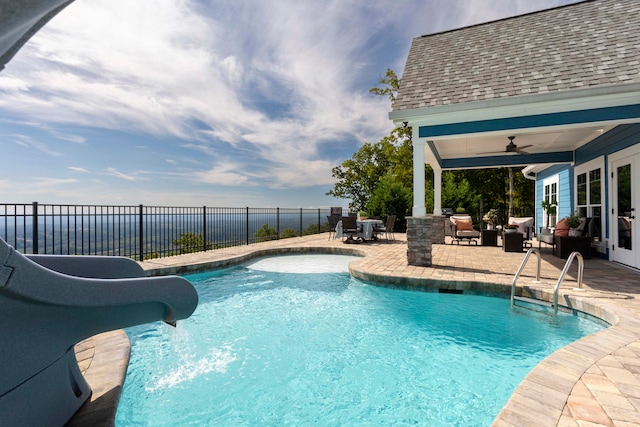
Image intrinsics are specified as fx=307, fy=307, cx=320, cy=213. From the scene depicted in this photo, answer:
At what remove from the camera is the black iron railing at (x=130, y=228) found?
5.25 m

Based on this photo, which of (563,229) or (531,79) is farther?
(563,229)

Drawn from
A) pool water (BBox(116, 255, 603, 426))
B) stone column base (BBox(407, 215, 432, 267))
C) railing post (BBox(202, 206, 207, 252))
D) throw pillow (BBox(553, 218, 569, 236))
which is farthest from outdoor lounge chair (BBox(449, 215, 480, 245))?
railing post (BBox(202, 206, 207, 252))

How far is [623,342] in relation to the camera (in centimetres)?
251

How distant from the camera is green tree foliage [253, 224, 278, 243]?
36.5 ft

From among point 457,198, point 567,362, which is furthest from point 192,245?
point 457,198

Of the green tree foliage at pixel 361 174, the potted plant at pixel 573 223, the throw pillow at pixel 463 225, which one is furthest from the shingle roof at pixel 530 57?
the green tree foliage at pixel 361 174

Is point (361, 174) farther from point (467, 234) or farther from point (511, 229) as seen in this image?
point (511, 229)

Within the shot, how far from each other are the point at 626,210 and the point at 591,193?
1915 mm

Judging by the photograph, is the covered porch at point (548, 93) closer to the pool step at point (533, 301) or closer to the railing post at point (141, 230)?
the pool step at point (533, 301)

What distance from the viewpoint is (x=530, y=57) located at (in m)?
6.16

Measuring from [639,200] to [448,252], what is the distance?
3532 millimetres

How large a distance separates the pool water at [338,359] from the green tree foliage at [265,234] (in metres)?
6.17

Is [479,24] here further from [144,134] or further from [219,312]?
[144,134]

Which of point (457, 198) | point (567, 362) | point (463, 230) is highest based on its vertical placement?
point (457, 198)
